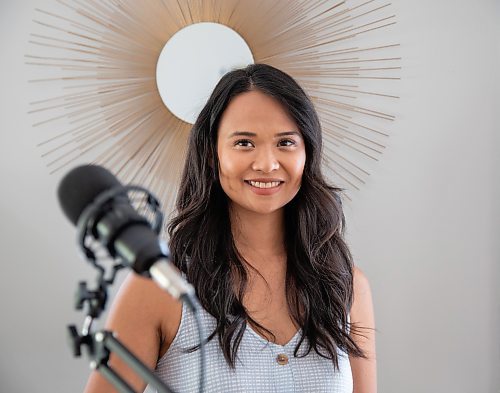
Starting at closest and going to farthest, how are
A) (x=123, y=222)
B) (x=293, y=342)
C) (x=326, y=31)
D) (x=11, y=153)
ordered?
(x=123, y=222), (x=293, y=342), (x=11, y=153), (x=326, y=31)

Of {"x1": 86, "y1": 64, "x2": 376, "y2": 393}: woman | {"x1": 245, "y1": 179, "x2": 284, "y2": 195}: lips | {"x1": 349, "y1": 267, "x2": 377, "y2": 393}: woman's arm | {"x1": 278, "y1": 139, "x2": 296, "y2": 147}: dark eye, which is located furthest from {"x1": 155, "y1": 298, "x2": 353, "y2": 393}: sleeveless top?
{"x1": 278, "y1": 139, "x2": 296, "y2": 147}: dark eye

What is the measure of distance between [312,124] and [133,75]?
2.07 ft

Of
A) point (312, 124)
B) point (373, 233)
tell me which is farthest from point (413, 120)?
point (312, 124)

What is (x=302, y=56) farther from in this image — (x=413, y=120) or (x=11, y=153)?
(x=11, y=153)

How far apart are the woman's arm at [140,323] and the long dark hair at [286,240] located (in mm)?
89

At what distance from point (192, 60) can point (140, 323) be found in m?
0.85

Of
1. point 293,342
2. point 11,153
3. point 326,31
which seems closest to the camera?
point 293,342

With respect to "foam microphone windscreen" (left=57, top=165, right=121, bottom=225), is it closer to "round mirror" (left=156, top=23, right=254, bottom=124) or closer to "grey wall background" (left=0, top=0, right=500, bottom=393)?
"round mirror" (left=156, top=23, right=254, bottom=124)

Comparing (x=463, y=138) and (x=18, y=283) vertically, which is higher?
(x=463, y=138)

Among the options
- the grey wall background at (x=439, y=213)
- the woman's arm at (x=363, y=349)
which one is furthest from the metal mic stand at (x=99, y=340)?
the grey wall background at (x=439, y=213)

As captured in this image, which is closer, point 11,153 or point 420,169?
point 11,153

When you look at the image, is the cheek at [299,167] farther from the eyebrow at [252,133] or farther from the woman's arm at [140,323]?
the woman's arm at [140,323]

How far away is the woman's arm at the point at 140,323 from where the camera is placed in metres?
1.30

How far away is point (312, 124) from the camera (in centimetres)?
145
